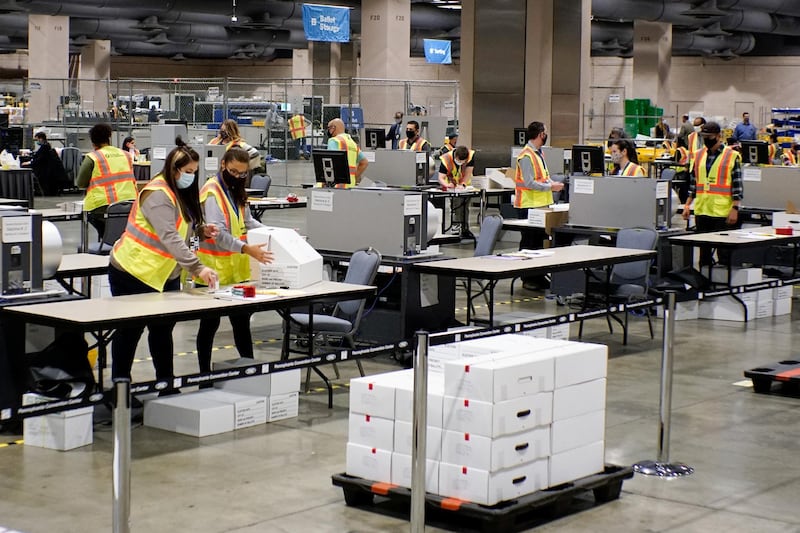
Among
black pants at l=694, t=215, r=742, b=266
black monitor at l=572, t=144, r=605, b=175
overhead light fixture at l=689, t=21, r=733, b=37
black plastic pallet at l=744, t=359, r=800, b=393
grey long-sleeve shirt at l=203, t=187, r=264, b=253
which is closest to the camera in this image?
grey long-sleeve shirt at l=203, t=187, r=264, b=253

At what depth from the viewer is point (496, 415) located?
526 cm

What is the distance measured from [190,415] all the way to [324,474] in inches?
44.2

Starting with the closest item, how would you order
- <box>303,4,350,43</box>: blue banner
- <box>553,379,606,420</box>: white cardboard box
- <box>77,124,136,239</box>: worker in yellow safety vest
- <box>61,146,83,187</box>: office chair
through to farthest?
<box>553,379,606,420</box>: white cardboard box < <box>77,124,136,239</box>: worker in yellow safety vest < <box>61,146,83,187</box>: office chair < <box>303,4,350,43</box>: blue banner

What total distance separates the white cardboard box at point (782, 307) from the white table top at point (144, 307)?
5877 millimetres

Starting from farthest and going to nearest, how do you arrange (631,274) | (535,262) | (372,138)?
(372,138) < (631,274) < (535,262)

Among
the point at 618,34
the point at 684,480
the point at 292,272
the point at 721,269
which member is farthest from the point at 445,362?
the point at 618,34

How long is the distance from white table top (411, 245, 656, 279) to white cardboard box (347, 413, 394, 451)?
2965 mm

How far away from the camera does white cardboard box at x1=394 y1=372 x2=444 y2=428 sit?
5.48 meters

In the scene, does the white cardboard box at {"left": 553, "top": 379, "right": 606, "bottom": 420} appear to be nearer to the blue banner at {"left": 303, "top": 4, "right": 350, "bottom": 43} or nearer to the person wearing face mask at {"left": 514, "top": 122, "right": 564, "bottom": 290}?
the person wearing face mask at {"left": 514, "top": 122, "right": 564, "bottom": 290}

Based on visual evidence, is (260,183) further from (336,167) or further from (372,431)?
(372,431)

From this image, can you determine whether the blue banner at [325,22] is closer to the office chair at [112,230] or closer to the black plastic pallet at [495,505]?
the office chair at [112,230]

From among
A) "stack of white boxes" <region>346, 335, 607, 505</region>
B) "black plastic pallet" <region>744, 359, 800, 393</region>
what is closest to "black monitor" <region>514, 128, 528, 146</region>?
"black plastic pallet" <region>744, 359, 800, 393</region>

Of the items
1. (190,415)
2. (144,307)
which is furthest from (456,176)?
(144,307)

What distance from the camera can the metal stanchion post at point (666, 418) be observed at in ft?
21.4
